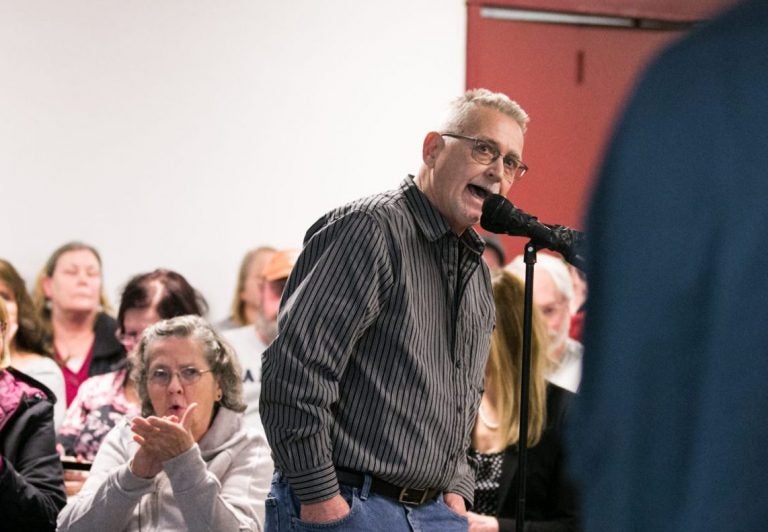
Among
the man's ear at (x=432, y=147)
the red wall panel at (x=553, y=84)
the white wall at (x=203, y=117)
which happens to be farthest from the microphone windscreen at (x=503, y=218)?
the red wall panel at (x=553, y=84)

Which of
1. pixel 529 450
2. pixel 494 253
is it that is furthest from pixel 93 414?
pixel 494 253

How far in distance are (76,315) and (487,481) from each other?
2.50 metres

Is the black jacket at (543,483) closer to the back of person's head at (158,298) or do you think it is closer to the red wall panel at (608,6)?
the back of person's head at (158,298)

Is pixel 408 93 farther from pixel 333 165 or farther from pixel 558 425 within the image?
pixel 558 425

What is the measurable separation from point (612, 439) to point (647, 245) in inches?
3.3

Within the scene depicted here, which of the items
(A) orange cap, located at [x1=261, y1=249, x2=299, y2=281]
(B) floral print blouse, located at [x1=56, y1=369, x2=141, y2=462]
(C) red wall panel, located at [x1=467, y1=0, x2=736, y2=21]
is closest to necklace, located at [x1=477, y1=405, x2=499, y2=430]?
(B) floral print blouse, located at [x1=56, y1=369, x2=141, y2=462]

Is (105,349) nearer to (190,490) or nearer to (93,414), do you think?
(93,414)

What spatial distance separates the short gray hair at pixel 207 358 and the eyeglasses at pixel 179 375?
0.04m

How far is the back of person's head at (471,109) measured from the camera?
238 cm

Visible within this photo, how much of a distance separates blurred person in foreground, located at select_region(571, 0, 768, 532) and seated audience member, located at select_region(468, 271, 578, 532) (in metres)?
2.71

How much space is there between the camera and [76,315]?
202 inches

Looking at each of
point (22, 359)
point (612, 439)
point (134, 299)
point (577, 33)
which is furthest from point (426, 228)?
point (577, 33)

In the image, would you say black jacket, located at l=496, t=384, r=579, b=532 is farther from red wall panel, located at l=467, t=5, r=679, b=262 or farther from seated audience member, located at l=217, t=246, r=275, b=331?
red wall panel, located at l=467, t=5, r=679, b=262

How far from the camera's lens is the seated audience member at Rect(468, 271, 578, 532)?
127 inches
